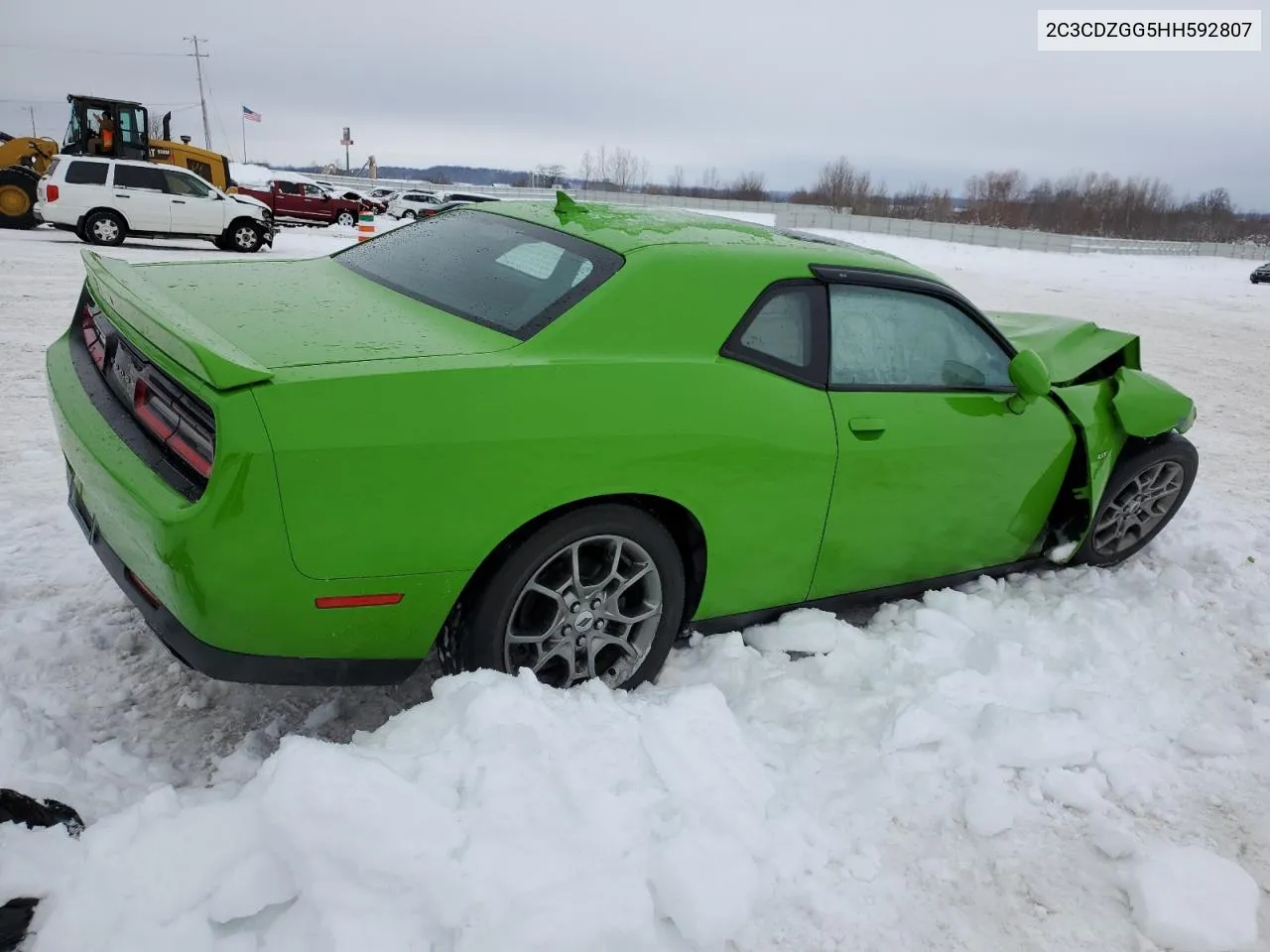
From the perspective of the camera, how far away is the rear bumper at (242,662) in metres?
2.17

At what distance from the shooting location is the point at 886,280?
3.23 metres

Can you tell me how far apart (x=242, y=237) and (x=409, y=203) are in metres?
21.6

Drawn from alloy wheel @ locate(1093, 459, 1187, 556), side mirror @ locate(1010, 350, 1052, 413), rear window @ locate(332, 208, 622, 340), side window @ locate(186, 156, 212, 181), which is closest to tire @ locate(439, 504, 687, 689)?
rear window @ locate(332, 208, 622, 340)

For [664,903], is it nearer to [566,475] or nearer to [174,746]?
[566,475]

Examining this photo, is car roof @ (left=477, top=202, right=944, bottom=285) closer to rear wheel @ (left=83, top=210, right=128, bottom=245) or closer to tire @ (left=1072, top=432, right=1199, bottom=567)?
tire @ (left=1072, top=432, right=1199, bottom=567)

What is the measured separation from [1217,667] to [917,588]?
1150mm

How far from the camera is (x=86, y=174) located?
15125 mm

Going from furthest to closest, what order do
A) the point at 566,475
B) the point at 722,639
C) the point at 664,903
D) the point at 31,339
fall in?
the point at 31,339 < the point at 722,639 < the point at 566,475 < the point at 664,903

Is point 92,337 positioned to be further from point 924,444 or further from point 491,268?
point 924,444

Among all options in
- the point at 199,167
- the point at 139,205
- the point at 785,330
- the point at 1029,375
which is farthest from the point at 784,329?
the point at 199,167

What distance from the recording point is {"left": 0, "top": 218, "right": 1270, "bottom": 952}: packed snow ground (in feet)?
5.99

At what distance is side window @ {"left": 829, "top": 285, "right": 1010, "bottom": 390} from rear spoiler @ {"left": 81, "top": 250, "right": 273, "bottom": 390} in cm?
183

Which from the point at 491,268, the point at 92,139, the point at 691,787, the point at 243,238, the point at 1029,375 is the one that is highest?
the point at 92,139

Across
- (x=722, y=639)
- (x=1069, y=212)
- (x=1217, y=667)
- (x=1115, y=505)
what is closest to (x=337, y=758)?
(x=722, y=639)
